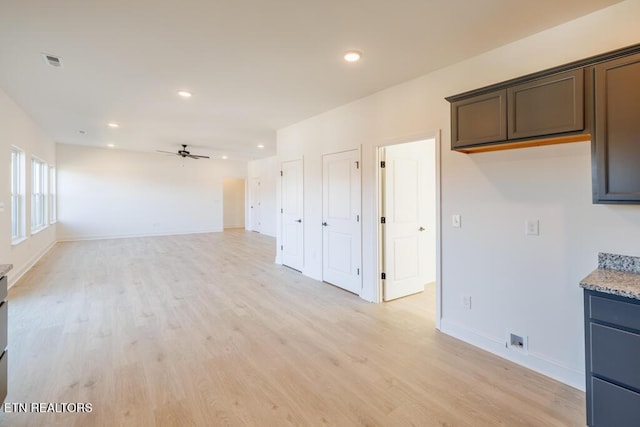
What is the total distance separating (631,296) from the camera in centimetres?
153

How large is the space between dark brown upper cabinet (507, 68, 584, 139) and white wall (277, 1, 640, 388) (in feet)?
0.93

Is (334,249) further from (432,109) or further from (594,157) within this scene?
(594,157)

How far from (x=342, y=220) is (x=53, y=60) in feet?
12.1

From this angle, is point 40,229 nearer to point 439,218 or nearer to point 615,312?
point 439,218

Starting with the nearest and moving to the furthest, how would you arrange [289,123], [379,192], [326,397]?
[326,397]
[379,192]
[289,123]

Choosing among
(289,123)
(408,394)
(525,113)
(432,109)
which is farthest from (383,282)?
(289,123)

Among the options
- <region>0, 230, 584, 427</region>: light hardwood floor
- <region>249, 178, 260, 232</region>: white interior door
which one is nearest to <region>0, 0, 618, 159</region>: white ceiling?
<region>0, 230, 584, 427</region>: light hardwood floor

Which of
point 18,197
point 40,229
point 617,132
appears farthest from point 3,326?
point 40,229

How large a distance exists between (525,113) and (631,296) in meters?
1.34

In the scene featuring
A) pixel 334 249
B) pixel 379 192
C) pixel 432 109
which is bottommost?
pixel 334 249

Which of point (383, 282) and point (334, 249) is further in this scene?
point (334, 249)

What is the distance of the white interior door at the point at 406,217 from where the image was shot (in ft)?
13.0

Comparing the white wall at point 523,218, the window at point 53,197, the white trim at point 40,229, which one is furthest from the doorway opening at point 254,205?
the white wall at point 523,218

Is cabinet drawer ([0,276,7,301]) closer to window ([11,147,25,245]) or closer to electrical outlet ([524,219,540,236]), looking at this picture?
electrical outlet ([524,219,540,236])
